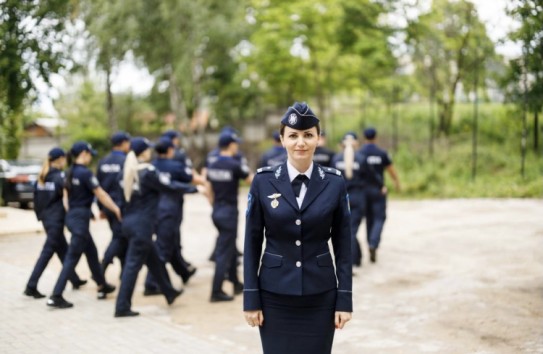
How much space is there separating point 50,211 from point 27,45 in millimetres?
2531

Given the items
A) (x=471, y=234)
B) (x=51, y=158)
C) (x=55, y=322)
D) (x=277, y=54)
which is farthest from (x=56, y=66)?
(x=277, y=54)

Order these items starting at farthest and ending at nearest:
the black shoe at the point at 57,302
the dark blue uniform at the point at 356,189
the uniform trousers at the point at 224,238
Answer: the dark blue uniform at the point at 356,189, the uniform trousers at the point at 224,238, the black shoe at the point at 57,302

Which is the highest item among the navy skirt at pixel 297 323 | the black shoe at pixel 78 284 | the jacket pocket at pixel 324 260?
the jacket pocket at pixel 324 260

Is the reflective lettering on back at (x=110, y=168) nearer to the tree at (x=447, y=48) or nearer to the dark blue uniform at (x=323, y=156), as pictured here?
the dark blue uniform at (x=323, y=156)

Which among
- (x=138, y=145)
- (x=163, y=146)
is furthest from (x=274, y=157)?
(x=138, y=145)

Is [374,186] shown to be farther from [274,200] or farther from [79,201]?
[274,200]

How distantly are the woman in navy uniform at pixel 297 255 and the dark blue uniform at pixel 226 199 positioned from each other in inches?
182

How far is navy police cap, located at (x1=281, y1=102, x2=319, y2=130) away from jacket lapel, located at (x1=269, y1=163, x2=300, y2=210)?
285mm

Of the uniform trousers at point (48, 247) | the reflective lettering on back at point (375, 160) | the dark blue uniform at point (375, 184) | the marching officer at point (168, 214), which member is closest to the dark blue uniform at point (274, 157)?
the dark blue uniform at point (375, 184)

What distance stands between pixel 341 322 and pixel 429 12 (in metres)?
21.3

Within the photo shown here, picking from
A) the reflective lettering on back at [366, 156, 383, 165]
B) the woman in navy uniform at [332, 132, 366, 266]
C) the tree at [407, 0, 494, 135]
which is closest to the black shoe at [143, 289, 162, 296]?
the woman in navy uniform at [332, 132, 366, 266]

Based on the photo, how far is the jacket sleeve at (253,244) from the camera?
4047 millimetres

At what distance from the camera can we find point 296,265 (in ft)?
13.1

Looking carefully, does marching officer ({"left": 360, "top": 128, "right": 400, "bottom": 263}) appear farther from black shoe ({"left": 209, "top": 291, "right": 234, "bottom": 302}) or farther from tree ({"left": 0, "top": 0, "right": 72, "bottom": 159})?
tree ({"left": 0, "top": 0, "right": 72, "bottom": 159})
